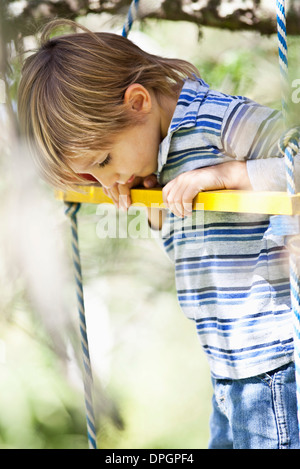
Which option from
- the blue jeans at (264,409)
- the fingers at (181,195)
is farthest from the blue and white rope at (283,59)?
the blue jeans at (264,409)

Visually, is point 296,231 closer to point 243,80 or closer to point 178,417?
point 243,80

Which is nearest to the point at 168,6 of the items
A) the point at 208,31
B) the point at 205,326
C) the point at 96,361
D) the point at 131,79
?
the point at 208,31

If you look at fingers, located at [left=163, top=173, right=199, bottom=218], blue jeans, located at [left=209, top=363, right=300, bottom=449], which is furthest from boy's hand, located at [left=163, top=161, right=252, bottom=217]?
blue jeans, located at [left=209, top=363, right=300, bottom=449]

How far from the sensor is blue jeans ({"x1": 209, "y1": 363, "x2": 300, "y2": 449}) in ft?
1.76

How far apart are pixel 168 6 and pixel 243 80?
18 cm

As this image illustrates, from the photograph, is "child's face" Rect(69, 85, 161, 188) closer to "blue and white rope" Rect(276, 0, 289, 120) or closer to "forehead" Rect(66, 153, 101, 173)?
"forehead" Rect(66, 153, 101, 173)

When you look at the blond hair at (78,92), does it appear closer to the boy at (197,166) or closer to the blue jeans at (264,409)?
the boy at (197,166)

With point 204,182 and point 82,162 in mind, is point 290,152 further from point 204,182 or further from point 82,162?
point 82,162

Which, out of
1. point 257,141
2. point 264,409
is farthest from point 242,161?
point 264,409

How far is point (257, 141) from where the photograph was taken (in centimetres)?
50

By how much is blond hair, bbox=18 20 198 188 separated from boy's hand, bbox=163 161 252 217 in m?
0.09

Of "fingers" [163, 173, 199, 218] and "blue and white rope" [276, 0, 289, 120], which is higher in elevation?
"blue and white rope" [276, 0, 289, 120]

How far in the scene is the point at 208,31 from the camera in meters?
0.88

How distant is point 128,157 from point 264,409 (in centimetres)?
30
